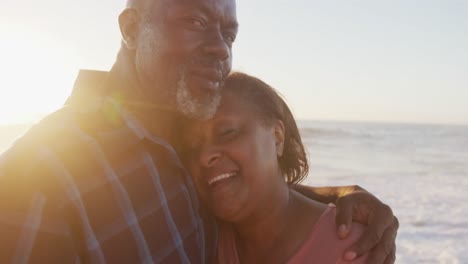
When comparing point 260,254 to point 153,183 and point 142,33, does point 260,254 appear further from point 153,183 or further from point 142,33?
point 142,33

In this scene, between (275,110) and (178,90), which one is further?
(275,110)

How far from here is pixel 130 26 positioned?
2.50m

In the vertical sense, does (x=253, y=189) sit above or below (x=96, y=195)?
below

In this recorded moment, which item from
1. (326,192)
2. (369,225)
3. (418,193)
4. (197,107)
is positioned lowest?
(418,193)

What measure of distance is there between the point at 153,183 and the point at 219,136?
0.51 meters

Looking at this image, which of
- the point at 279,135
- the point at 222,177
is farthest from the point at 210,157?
the point at 279,135

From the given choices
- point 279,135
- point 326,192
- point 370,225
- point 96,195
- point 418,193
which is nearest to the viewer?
point 96,195

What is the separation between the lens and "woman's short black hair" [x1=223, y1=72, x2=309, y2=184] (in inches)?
105

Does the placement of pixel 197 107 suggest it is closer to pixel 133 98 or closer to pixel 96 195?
pixel 133 98

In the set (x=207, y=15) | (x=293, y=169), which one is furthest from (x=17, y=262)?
(x=293, y=169)

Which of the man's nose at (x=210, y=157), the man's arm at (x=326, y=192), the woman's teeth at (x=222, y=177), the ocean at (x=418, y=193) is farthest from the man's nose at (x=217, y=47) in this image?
the ocean at (x=418, y=193)

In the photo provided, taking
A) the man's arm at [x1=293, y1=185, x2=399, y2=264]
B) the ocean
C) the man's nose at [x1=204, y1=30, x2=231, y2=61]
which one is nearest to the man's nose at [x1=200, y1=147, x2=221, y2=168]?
the man's nose at [x1=204, y1=30, x2=231, y2=61]

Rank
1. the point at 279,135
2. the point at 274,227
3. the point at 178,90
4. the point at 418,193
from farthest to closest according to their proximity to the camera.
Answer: the point at 418,193
the point at 279,135
the point at 274,227
the point at 178,90

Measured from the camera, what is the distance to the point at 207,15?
2416 millimetres
